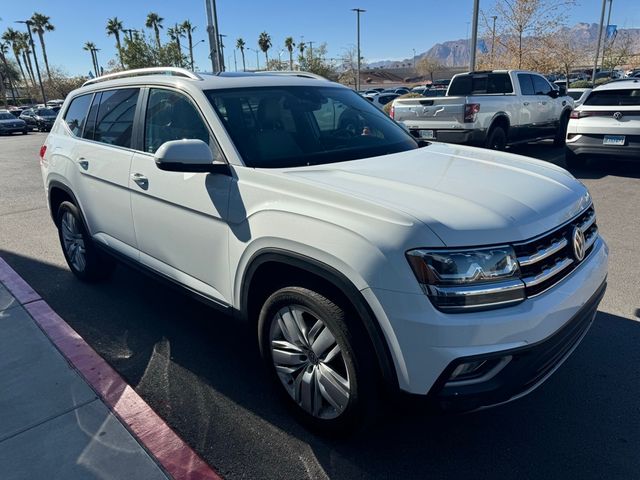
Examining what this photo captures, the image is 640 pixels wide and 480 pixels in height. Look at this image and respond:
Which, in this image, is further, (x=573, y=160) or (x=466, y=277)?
(x=573, y=160)

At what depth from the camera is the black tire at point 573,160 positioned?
9344 mm

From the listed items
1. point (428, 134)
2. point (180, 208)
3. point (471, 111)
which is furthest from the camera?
point (428, 134)

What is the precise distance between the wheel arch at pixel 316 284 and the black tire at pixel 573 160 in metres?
8.49

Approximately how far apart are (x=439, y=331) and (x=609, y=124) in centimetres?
830

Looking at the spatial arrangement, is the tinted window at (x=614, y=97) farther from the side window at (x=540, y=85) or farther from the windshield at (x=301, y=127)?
the windshield at (x=301, y=127)

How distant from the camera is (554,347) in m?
2.23

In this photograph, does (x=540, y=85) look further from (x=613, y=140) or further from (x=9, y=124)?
(x=9, y=124)

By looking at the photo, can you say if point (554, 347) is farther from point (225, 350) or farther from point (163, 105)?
point (163, 105)

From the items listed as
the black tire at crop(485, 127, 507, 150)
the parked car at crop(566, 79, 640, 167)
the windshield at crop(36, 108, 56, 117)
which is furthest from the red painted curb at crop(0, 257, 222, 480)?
the windshield at crop(36, 108, 56, 117)

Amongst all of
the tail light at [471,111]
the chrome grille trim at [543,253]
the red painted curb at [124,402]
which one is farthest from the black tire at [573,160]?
the red painted curb at [124,402]

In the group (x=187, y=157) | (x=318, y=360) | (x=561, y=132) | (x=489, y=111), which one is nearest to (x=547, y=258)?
(x=318, y=360)

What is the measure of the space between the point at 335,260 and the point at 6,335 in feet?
9.85

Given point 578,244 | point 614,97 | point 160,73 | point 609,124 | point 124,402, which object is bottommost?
point 124,402

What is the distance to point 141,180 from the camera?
340 centimetres
